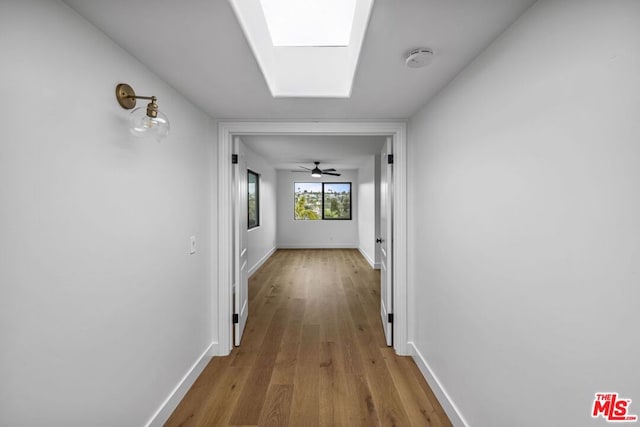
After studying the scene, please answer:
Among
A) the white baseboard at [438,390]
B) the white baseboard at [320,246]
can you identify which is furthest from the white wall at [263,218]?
the white baseboard at [438,390]

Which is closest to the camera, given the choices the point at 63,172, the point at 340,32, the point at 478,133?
the point at 63,172

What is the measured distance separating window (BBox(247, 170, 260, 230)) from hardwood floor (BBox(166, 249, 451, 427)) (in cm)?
214

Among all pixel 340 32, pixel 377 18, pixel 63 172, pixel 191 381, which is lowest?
pixel 191 381

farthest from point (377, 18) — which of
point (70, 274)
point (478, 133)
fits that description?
point (70, 274)

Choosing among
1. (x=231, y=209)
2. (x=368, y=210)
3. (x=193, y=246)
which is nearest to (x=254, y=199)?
(x=368, y=210)

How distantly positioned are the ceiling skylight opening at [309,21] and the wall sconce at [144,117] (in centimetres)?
102

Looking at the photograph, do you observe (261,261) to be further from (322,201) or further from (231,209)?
(231,209)

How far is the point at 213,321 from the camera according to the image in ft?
7.75

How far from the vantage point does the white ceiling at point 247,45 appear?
40.7 inches

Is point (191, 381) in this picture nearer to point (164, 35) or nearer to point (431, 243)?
point (431, 243)

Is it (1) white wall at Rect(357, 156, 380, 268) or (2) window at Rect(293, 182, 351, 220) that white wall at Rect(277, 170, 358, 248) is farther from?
(1) white wall at Rect(357, 156, 380, 268)

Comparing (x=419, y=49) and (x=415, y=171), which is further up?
(x=419, y=49)

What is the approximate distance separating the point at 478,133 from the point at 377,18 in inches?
31.0

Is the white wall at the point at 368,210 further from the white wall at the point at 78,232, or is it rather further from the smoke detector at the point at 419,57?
the white wall at the point at 78,232
